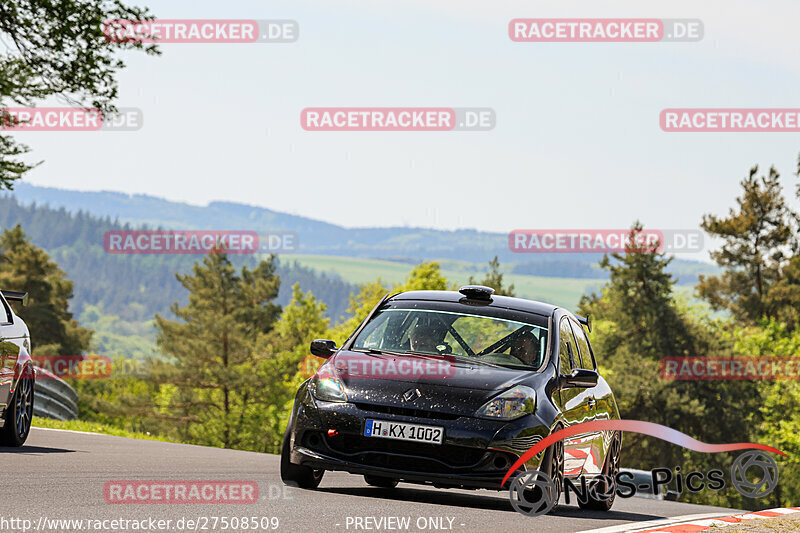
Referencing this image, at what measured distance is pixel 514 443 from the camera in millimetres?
9008

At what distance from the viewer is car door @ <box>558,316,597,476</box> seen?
9914 mm

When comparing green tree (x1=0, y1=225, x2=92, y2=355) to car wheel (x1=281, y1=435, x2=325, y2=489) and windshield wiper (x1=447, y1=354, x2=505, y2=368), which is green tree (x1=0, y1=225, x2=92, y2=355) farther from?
windshield wiper (x1=447, y1=354, x2=505, y2=368)

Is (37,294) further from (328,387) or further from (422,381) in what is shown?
(422,381)

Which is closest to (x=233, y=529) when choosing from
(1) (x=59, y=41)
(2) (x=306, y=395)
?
(2) (x=306, y=395)

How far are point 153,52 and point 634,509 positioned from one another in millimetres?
18676

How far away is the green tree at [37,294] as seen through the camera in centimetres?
8206

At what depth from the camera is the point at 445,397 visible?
30.1 ft

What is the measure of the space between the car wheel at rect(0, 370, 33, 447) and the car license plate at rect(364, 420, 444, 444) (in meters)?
5.56

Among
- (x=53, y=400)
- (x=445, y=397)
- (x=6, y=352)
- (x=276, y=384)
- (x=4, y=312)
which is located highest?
(x=4, y=312)

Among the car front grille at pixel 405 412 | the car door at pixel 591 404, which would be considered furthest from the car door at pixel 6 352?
the car door at pixel 591 404

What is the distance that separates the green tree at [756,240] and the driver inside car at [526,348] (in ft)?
220

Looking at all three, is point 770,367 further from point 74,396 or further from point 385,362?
point 385,362

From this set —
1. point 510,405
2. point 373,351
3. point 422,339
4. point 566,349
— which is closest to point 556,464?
point 510,405

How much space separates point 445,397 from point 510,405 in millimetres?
515
